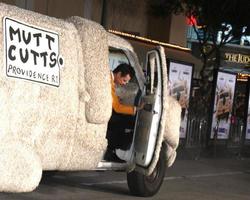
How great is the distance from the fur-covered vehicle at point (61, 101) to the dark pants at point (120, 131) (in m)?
0.12

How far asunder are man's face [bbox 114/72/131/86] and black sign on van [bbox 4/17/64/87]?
1829 mm

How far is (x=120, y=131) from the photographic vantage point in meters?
9.16

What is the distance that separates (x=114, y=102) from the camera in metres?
8.84

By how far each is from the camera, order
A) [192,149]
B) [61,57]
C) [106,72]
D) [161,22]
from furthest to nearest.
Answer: [161,22] → [192,149] → [106,72] → [61,57]

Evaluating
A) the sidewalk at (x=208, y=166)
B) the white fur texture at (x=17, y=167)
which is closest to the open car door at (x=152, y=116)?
the white fur texture at (x=17, y=167)

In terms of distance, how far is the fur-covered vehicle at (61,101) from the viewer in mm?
6898

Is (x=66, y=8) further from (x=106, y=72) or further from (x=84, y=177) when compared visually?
(x=106, y=72)

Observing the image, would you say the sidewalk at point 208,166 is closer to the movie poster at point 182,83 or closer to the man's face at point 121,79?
the movie poster at point 182,83

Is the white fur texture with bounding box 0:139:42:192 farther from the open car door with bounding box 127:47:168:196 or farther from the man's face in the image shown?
the man's face

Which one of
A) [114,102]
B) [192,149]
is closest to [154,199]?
[114,102]

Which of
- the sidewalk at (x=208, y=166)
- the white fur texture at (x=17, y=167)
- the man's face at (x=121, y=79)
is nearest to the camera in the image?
the white fur texture at (x=17, y=167)

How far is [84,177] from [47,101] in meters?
4.07

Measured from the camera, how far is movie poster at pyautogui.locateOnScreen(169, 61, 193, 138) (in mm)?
14573

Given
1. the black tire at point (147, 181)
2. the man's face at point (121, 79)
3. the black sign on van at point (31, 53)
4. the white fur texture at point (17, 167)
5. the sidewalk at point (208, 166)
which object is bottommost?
the sidewalk at point (208, 166)
